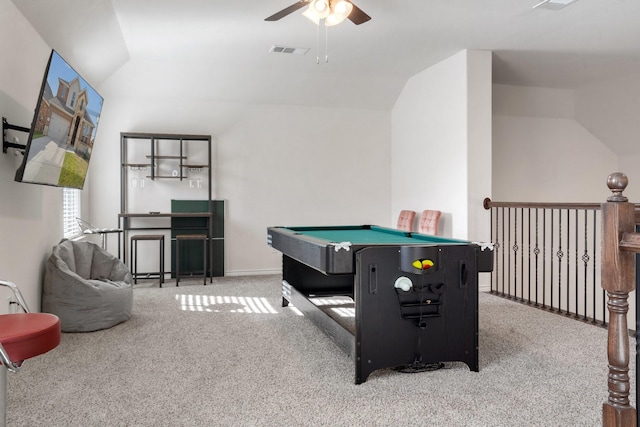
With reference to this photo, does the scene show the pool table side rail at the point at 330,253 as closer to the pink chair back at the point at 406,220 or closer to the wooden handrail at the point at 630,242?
the wooden handrail at the point at 630,242

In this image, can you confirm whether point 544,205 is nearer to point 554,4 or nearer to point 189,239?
point 554,4

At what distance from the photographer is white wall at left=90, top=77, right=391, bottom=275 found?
663cm

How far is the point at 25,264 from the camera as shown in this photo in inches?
143

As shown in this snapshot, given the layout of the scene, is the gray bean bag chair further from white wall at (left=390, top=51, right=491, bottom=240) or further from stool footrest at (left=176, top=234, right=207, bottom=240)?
white wall at (left=390, top=51, right=491, bottom=240)

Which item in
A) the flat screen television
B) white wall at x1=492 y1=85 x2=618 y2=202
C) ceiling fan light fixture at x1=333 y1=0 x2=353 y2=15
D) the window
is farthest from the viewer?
white wall at x1=492 y1=85 x2=618 y2=202

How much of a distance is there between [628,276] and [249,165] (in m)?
6.07

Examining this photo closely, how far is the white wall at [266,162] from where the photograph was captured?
6.63 metres

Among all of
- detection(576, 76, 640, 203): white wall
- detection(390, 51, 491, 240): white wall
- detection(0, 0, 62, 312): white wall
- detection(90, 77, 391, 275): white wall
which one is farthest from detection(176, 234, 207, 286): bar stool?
detection(576, 76, 640, 203): white wall

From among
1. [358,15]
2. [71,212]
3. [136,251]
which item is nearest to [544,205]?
[358,15]

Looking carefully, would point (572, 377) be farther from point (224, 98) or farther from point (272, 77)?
point (224, 98)

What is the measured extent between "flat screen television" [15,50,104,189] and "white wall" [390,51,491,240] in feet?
12.9

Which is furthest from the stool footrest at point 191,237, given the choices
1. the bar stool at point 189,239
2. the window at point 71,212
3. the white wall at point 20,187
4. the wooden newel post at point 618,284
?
the wooden newel post at point 618,284

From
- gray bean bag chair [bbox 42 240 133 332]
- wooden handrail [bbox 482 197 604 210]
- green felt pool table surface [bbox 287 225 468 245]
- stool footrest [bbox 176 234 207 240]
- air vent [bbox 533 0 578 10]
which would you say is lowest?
gray bean bag chair [bbox 42 240 133 332]

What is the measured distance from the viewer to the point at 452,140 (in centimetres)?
589
